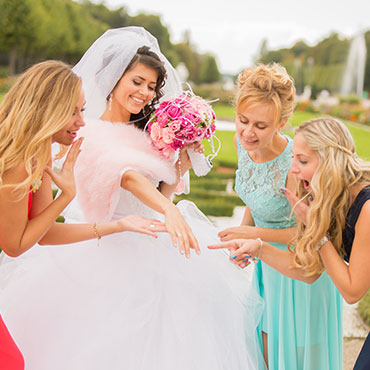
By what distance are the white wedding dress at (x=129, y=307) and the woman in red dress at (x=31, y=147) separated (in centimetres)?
37

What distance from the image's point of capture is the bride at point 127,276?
2.47 metres

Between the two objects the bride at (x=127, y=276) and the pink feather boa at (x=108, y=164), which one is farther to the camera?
the pink feather boa at (x=108, y=164)

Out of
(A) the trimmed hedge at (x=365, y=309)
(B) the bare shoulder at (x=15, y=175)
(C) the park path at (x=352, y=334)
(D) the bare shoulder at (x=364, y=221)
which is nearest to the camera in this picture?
(B) the bare shoulder at (x=15, y=175)

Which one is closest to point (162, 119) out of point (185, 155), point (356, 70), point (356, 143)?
point (185, 155)

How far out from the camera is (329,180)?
2.42m

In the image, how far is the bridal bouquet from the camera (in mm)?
2918

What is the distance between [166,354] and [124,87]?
66.1 inches

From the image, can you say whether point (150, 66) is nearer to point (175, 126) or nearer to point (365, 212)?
point (175, 126)

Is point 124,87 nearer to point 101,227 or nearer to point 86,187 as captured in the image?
point 86,187

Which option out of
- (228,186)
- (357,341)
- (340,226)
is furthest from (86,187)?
(228,186)

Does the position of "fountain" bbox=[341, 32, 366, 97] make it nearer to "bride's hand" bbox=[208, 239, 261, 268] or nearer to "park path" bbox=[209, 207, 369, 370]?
"park path" bbox=[209, 207, 369, 370]

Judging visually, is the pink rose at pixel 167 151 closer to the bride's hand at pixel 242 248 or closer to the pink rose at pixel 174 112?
the pink rose at pixel 174 112

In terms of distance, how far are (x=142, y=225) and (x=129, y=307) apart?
457 mm

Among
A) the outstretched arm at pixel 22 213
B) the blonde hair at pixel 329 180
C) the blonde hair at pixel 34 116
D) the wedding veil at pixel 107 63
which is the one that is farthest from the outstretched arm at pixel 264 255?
the wedding veil at pixel 107 63
